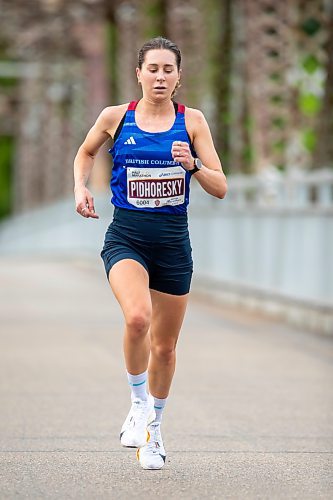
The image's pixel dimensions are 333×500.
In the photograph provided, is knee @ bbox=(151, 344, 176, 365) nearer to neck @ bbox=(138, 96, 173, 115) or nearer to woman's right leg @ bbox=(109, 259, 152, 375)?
woman's right leg @ bbox=(109, 259, 152, 375)

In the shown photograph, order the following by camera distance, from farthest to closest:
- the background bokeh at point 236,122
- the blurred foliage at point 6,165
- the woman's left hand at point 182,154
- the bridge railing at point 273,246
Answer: the blurred foliage at point 6,165 → the background bokeh at point 236,122 → the bridge railing at point 273,246 → the woman's left hand at point 182,154

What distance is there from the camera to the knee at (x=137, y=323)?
8.58 meters

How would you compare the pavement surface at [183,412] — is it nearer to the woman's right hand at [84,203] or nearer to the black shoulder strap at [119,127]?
the woman's right hand at [84,203]

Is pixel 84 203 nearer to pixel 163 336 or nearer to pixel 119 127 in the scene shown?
pixel 119 127

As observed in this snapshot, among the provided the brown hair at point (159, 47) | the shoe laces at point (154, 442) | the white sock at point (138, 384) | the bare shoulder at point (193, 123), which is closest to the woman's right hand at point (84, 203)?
the bare shoulder at point (193, 123)

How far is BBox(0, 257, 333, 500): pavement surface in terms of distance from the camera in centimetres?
847

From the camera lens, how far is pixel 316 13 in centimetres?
2627

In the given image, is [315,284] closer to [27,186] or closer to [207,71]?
[207,71]

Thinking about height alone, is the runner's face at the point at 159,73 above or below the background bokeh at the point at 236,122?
above

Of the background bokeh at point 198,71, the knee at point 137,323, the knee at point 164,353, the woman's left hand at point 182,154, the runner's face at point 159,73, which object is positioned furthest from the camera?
the background bokeh at point 198,71

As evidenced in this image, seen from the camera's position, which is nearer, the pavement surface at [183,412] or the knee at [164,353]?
the pavement surface at [183,412]

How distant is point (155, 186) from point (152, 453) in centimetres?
→ 124

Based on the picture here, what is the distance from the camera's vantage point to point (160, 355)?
901 cm

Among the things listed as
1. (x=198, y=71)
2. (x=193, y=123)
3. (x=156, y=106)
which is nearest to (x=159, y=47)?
(x=156, y=106)
